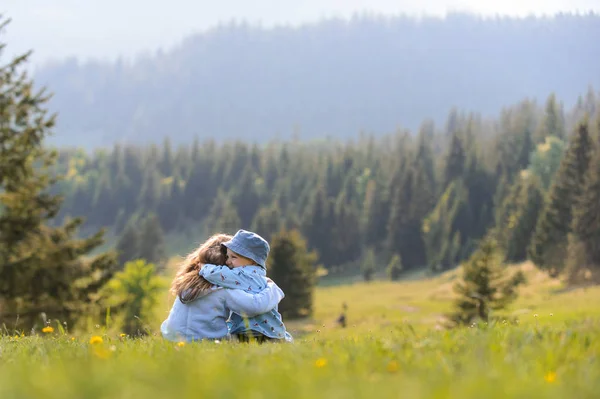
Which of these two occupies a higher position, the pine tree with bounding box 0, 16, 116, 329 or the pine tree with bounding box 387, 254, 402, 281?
the pine tree with bounding box 0, 16, 116, 329

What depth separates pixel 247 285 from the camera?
6.81 meters

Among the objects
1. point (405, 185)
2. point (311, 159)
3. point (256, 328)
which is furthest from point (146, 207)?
point (256, 328)

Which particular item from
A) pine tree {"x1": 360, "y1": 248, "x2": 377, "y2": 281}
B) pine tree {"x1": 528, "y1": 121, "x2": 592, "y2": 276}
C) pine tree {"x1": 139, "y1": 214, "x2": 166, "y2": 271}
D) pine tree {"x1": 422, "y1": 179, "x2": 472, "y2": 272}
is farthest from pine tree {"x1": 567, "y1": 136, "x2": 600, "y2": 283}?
pine tree {"x1": 139, "y1": 214, "x2": 166, "y2": 271}

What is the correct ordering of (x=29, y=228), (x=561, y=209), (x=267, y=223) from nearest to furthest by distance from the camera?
(x=29, y=228), (x=561, y=209), (x=267, y=223)

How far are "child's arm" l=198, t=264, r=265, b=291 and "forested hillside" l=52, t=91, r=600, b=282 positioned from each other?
6153 centimetres

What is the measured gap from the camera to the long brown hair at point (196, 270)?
6715 millimetres

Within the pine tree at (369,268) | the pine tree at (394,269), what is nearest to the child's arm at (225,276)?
the pine tree at (394,269)

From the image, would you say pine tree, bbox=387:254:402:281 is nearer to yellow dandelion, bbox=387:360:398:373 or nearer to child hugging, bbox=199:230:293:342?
child hugging, bbox=199:230:293:342

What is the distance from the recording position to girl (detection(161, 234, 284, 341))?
664cm

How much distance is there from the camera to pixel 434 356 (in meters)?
3.44

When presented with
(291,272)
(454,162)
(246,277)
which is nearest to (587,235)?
(291,272)

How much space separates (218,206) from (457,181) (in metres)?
57.1

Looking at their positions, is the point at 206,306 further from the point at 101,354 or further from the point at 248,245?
the point at 101,354

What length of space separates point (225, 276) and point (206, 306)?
0.37 meters
